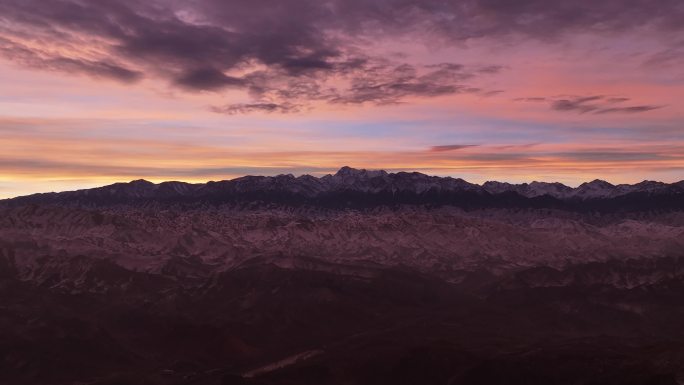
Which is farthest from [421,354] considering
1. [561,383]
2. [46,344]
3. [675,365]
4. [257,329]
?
[46,344]

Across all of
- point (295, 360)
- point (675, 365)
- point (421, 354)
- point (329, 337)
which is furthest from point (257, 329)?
point (675, 365)

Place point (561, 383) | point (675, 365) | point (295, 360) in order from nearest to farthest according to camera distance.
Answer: point (675, 365) → point (561, 383) → point (295, 360)

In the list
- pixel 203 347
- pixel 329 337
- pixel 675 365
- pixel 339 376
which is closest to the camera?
pixel 675 365

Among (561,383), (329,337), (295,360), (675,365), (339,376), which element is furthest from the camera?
(329,337)

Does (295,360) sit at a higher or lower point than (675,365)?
lower

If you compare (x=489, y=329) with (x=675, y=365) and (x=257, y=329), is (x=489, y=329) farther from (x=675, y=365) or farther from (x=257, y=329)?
(x=675, y=365)

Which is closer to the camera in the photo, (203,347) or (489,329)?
(203,347)

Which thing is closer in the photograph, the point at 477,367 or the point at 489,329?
the point at 477,367

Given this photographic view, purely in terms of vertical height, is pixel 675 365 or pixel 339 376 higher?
pixel 675 365

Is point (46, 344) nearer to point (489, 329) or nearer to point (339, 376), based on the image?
point (339, 376)
